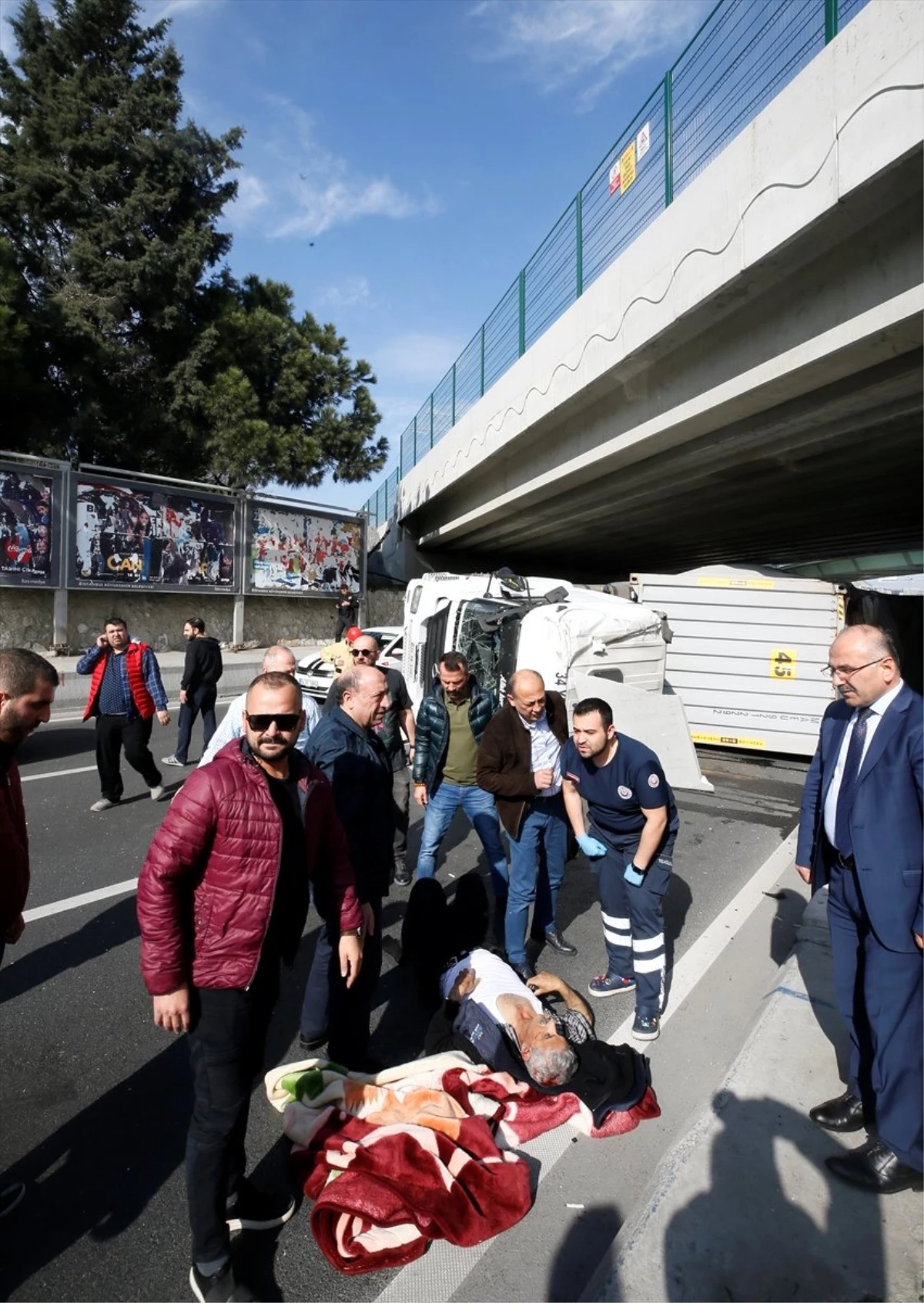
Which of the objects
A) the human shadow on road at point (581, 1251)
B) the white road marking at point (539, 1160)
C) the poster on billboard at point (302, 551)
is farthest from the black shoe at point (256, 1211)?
the poster on billboard at point (302, 551)

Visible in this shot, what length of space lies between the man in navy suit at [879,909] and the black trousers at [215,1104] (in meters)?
2.00

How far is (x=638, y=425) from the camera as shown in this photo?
942cm

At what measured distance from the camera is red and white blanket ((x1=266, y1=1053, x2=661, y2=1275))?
2.35m

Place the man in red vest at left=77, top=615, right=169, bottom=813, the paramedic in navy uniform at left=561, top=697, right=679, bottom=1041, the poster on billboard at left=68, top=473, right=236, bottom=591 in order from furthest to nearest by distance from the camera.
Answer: the poster on billboard at left=68, top=473, right=236, bottom=591 < the man in red vest at left=77, top=615, right=169, bottom=813 < the paramedic in navy uniform at left=561, top=697, right=679, bottom=1041

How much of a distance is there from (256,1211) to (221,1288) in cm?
29

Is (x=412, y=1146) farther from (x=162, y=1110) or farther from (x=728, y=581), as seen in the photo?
(x=728, y=581)

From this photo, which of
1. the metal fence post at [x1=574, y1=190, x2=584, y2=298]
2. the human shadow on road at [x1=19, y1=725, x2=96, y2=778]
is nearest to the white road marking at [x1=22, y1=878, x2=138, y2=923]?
the human shadow on road at [x1=19, y1=725, x2=96, y2=778]

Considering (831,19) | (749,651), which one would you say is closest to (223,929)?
(831,19)

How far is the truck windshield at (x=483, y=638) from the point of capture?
9250 millimetres

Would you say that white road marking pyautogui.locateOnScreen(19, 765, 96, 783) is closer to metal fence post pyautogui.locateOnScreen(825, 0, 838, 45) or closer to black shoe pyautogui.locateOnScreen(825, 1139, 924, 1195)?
black shoe pyautogui.locateOnScreen(825, 1139, 924, 1195)

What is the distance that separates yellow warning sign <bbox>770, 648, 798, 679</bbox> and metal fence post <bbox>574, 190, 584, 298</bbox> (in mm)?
5758

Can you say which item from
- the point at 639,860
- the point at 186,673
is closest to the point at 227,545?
the point at 186,673

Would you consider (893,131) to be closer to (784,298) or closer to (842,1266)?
(784,298)

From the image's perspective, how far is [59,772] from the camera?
822 cm
